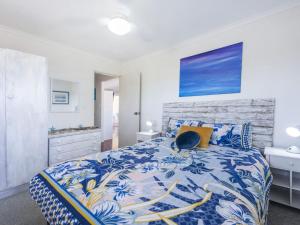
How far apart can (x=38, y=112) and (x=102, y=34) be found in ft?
5.42

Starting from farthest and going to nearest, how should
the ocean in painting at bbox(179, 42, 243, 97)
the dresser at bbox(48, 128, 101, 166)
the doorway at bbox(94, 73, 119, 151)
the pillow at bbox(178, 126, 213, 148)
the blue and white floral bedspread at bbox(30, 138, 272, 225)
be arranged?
1. the doorway at bbox(94, 73, 119, 151)
2. the dresser at bbox(48, 128, 101, 166)
3. the ocean in painting at bbox(179, 42, 243, 97)
4. the pillow at bbox(178, 126, 213, 148)
5. the blue and white floral bedspread at bbox(30, 138, 272, 225)

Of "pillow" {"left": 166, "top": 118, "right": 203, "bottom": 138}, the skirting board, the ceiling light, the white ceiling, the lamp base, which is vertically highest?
the white ceiling

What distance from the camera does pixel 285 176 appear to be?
198 centimetres

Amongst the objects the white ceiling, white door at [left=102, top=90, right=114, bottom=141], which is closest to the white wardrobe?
the white ceiling

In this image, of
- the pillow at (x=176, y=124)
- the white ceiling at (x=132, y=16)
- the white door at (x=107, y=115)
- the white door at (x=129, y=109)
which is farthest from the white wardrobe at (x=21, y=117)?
the white door at (x=107, y=115)

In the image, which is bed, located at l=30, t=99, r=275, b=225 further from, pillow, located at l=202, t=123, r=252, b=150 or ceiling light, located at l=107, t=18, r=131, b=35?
ceiling light, located at l=107, t=18, r=131, b=35

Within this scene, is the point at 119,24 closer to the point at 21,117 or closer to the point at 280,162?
the point at 21,117

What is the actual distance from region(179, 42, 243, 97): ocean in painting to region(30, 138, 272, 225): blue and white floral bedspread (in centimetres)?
128

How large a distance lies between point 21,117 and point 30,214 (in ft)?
4.07

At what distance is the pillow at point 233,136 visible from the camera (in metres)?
2.11

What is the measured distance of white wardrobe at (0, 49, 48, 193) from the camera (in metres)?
2.04

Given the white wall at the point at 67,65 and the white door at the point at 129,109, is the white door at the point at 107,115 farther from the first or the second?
the white wall at the point at 67,65

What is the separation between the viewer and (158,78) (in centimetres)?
350

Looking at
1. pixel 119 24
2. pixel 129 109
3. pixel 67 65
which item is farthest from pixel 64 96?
pixel 119 24
